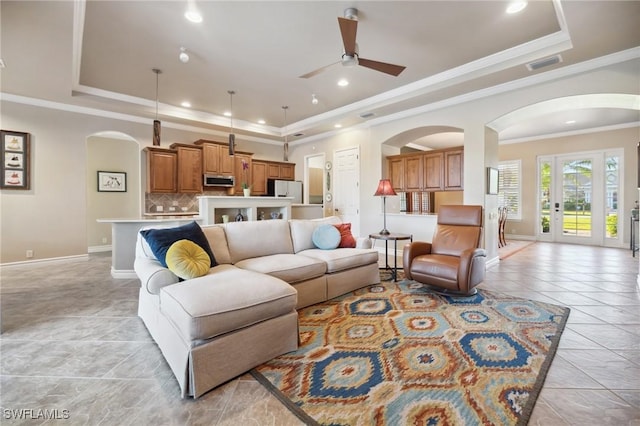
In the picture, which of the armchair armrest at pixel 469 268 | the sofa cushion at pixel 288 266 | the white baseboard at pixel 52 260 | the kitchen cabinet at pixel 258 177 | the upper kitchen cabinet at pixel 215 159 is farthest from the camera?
the kitchen cabinet at pixel 258 177

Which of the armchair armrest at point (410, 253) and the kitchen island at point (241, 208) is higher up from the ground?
the kitchen island at point (241, 208)

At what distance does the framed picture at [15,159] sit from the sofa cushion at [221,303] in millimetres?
4997

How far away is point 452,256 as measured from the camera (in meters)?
3.57

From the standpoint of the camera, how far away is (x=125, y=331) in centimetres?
249

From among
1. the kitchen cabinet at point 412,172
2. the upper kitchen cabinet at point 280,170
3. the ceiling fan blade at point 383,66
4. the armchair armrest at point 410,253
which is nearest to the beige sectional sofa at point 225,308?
the armchair armrest at point 410,253

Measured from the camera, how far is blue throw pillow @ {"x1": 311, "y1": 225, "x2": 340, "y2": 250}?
3693 mm

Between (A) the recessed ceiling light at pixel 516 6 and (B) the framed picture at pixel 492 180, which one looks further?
(B) the framed picture at pixel 492 180

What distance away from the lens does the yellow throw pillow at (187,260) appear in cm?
226

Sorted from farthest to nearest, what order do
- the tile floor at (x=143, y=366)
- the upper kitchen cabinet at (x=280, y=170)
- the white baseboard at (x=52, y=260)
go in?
the upper kitchen cabinet at (x=280, y=170), the white baseboard at (x=52, y=260), the tile floor at (x=143, y=366)

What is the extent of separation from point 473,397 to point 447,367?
11.4 inches

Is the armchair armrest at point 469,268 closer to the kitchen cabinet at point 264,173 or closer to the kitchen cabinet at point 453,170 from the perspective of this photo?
the kitchen cabinet at point 453,170

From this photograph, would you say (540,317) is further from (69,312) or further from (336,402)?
(69,312)

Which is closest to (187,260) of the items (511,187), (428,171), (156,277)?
(156,277)

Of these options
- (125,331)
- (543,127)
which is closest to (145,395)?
(125,331)
